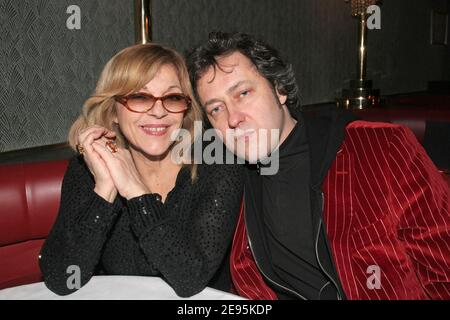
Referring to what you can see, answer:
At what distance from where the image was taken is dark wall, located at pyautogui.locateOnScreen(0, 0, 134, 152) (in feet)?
7.64

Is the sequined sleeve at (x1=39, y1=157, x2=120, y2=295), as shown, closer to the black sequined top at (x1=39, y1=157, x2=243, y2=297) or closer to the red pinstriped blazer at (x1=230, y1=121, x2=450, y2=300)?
the black sequined top at (x1=39, y1=157, x2=243, y2=297)

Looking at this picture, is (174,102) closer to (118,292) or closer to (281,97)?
(281,97)

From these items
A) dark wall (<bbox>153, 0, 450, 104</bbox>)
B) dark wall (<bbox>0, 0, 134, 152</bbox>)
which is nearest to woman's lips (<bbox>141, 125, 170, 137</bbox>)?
dark wall (<bbox>0, 0, 134, 152</bbox>)

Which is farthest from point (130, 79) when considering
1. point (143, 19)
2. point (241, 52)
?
point (143, 19)

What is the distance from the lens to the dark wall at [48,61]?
2.33 m

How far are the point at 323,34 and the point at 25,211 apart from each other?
11.9ft

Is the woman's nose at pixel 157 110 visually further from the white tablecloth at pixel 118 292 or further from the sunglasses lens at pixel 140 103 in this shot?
the white tablecloth at pixel 118 292

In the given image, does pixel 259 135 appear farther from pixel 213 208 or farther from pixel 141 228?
pixel 141 228

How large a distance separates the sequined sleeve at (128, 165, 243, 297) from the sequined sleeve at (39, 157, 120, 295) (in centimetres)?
14

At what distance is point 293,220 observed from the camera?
1652 mm

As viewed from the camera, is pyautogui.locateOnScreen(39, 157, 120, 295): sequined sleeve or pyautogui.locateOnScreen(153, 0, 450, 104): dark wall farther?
pyautogui.locateOnScreen(153, 0, 450, 104): dark wall

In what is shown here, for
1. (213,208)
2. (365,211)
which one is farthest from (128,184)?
(365,211)

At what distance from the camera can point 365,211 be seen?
150 cm

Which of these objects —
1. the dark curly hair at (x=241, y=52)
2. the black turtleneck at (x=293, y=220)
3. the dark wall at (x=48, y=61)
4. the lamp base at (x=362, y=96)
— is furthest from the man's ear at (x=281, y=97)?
the lamp base at (x=362, y=96)
